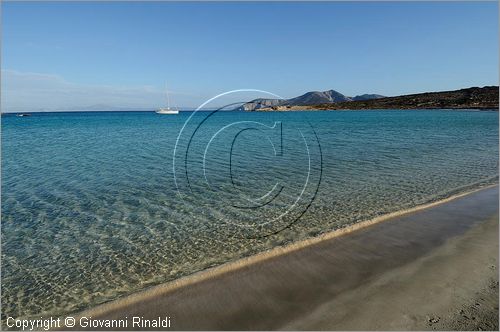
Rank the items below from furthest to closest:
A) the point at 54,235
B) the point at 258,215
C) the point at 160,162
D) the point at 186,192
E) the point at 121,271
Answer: the point at 160,162
the point at 186,192
the point at 258,215
the point at 54,235
the point at 121,271

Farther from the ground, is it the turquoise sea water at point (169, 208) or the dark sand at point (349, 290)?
the turquoise sea water at point (169, 208)

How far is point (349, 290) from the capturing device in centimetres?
673

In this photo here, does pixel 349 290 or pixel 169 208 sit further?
pixel 169 208

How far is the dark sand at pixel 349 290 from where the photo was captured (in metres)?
5.80

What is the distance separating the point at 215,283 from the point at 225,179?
9.82m

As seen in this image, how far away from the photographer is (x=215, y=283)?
24.0 feet

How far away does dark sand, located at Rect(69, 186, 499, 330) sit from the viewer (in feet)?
19.0

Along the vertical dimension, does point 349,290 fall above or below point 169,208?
below

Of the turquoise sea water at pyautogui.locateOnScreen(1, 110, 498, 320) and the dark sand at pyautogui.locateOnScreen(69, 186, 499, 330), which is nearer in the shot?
the dark sand at pyautogui.locateOnScreen(69, 186, 499, 330)

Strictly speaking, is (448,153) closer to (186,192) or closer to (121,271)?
(186,192)

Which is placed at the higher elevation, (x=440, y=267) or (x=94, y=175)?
(x=94, y=175)

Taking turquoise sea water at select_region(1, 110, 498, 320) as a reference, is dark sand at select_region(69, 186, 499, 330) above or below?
below

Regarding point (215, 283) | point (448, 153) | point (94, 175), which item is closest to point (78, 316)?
point (215, 283)

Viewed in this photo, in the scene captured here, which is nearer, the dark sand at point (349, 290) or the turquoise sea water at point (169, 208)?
the dark sand at point (349, 290)
